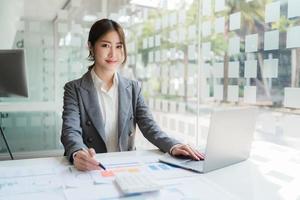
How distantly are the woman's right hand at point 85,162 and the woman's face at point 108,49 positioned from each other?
2.13 feet

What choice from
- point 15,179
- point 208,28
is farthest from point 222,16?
point 15,179

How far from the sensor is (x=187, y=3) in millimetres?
3342

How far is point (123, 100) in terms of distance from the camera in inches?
66.1

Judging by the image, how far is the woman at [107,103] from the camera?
5.10 feet

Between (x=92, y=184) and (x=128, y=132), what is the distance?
2.39 ft

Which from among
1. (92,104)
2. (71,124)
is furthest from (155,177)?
(92,104)

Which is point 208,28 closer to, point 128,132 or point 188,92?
point 188,92

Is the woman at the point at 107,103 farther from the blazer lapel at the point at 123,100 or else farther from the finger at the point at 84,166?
the finger at the point at 84,166

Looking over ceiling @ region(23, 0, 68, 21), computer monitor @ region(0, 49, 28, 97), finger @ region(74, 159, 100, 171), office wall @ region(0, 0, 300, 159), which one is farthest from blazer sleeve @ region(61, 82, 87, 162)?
ceiling @ region(23, 0, 68, 21)

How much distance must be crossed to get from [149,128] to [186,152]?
0.39 metres

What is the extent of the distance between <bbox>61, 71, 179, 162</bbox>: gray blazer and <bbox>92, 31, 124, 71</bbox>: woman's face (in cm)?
12

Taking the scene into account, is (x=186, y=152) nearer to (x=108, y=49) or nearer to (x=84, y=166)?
(x=84, y=166)

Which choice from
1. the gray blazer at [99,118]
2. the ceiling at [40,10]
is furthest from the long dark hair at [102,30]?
the ceiling at [40,10]

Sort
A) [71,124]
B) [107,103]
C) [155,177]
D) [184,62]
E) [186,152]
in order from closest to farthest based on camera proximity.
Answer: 1. [155,177]
2. [186,152]
3. [71,124]
4. [107,103]
5. [184,62]
